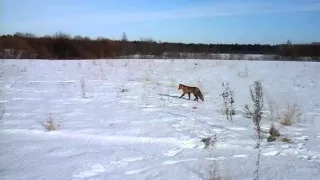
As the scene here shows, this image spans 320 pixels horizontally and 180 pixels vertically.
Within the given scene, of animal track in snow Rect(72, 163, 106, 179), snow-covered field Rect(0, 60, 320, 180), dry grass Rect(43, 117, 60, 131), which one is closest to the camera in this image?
animal track in snow Rect(72, 163, 106, 179)

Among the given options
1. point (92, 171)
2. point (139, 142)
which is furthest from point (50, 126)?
point (92, 171)

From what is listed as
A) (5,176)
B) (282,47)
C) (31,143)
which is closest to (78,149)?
(31,143)

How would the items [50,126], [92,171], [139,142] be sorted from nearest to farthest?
[92,171], [139,142], [50,126]

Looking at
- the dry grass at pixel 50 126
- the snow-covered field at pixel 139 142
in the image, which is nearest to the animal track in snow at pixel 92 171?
the snow-covered field at pixel 139 142

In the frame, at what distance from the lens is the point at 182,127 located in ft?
21.2

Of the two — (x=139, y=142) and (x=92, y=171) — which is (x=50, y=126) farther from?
(x=92, y=171)

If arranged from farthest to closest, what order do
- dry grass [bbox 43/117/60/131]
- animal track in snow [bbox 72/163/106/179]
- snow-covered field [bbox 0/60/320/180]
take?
dry grass [bbox 43/117/60/131] < snow-covered field [bbox 0/60/320/180] < animal track in snow [bbox 72/163/106/179]

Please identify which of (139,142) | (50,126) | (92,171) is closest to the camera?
(92,171)

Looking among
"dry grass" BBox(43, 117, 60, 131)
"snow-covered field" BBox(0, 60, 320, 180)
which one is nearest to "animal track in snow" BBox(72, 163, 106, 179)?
"snow-covered field" BBox(0, 60, 320, 180)

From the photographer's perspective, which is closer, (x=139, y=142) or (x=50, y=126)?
(x=139, y=142)

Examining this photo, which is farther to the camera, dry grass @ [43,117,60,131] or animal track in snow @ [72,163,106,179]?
dry grass @ [43,117,60,131]

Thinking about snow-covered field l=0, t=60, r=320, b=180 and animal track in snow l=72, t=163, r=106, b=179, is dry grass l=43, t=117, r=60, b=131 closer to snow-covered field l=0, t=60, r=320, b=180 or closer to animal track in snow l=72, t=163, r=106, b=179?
snow-covered field l=0, t=60, r=320, b=180

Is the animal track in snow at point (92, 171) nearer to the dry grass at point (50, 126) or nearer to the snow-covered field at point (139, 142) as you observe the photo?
the snow-covered field at point (139, 142)

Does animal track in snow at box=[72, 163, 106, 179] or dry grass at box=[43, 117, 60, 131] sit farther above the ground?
dry grass at box=[43, 117, 60, 131]
